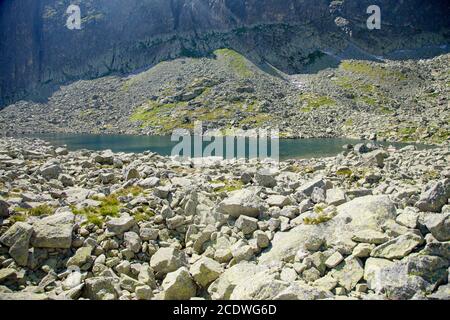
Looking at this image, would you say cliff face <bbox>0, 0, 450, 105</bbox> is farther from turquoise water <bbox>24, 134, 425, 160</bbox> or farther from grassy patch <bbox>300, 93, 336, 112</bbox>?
turquoise water <bbox>24, 134, 425, 160</bbox>

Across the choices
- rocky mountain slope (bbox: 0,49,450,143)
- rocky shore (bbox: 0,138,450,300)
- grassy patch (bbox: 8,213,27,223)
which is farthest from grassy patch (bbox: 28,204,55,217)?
rocky mountain slope (bbox: 0,49,450,143)

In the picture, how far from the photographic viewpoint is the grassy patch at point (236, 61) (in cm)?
13800

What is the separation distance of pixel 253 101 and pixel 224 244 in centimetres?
10483

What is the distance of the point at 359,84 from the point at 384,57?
47.2 metres

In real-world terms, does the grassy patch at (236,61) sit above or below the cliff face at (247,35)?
below

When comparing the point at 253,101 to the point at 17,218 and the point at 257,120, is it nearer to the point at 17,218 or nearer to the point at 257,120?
the point at 257,120

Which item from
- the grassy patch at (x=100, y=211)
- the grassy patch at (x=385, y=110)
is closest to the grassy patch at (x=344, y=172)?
the grassy patch at (x=100, y=211)

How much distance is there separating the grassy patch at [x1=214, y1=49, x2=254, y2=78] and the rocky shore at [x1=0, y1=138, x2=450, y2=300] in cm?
12471

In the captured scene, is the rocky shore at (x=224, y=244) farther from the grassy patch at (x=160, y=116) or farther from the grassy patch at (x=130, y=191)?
the grassy patch at (x=160, y=116)

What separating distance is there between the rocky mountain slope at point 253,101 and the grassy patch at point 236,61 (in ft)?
1.46

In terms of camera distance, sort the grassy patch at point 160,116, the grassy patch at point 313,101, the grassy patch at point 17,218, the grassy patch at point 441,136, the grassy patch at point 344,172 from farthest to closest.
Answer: the grassy patch at point 313,101 → the grassy patch at point 160,116 → the grassy patch at point 441,136 → the grassy patch at point 344,172 → the grassy patch at point 17,218

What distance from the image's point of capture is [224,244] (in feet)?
43.5

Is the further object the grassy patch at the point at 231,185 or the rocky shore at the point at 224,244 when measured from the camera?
the grassy patch at the point at 231,185

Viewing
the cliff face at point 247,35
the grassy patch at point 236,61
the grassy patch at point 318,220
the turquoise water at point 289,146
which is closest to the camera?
the grassy patch at point 318,220
